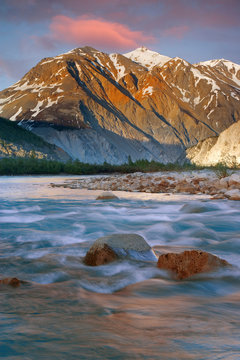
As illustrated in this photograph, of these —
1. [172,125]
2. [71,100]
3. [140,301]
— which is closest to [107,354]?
[140,301]

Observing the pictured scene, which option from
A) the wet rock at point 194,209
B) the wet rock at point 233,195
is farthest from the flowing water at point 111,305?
the wet rock at point 233,195

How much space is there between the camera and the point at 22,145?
235 ft

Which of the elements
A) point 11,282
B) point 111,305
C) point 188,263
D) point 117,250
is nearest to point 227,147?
point 117,250

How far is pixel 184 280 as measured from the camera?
12.4 feet

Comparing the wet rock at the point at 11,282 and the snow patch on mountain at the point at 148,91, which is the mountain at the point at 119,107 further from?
the wet rock at the point at 11,282

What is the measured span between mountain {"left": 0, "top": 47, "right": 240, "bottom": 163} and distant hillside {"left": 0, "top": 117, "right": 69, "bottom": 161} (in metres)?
9.62

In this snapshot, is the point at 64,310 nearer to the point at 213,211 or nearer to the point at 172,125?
the point at 213,211

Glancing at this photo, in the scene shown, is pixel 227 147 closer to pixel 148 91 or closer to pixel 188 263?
pixel 188 263

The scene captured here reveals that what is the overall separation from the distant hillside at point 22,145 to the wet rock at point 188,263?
63301 mm

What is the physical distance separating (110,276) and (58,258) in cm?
112

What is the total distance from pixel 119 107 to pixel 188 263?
133m

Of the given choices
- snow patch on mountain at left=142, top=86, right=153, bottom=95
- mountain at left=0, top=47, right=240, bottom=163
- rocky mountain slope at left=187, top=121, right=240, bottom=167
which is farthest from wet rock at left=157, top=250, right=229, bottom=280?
snow patch on mountain at left=142, top=86, right=153, bottom=95

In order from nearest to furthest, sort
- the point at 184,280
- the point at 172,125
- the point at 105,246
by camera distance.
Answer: the point at 184,280 → the point at 105,246 → the point at 172,125

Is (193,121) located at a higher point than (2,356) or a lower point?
higher
